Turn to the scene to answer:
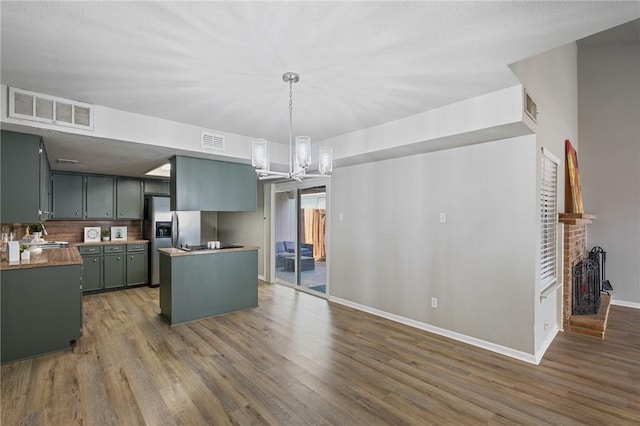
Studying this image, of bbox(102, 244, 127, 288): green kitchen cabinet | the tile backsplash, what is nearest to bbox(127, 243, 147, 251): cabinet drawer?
bbox(102, 244, 127, 288): green kitchen cabinet

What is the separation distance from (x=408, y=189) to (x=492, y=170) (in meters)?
1.05

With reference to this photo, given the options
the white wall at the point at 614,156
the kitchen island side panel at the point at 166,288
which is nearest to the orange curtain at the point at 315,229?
the kitchen island side panel at the point at 166,288

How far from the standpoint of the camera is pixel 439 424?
211 cm

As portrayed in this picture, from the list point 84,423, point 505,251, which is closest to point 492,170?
point 505,251

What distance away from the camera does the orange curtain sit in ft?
18.6

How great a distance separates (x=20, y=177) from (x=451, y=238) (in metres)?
4.62

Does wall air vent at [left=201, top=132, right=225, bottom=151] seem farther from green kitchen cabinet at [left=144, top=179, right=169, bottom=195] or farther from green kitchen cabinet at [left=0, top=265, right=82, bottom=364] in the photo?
green kitchen cabinet at [left=144, top=179, right=169, bottom=195]

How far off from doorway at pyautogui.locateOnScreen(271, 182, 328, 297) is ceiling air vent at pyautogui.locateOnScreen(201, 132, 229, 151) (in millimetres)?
1989

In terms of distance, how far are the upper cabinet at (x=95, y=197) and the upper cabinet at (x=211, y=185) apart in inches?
105

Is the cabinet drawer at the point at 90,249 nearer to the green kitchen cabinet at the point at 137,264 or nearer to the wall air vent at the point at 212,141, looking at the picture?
the green kitchen cabinet at the point at 137,264

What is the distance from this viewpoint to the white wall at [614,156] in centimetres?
507

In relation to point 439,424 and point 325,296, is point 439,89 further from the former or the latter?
point 325,296

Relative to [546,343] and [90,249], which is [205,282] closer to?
[90,249]

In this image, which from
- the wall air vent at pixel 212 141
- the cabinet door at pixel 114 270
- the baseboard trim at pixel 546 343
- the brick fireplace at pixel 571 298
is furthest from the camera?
the cabinet door at pixel 114 270
